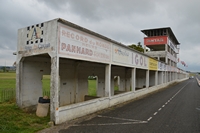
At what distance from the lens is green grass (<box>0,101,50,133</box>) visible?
696 cm

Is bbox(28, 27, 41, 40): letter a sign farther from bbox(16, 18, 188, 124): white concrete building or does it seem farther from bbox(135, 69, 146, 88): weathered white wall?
bbox(135, 69, 146, 88): weathered white wall

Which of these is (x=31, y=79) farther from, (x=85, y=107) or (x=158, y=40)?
(x=158, y=40)

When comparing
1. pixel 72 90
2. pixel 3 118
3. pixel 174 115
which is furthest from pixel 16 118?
pixel 174 115

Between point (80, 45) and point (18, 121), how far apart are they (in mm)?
4899

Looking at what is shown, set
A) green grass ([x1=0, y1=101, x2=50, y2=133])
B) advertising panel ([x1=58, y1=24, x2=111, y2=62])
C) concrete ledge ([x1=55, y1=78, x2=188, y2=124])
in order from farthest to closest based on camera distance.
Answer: advertising panel ([x1=58, y1=24, x2=111, y2=62]) → concrete ledge ([x1=55, y1=78, x2=188, y2=124]) → green grass ([x1=0, y1=101, x2=50, y2=133])

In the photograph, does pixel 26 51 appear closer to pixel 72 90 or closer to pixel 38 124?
pixel 38 124

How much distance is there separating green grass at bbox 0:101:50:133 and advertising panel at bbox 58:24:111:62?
3.42 metres

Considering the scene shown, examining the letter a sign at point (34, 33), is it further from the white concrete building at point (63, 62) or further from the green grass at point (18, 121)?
the green grass at point (18, 121)

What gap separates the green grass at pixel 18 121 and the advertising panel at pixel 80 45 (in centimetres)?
342

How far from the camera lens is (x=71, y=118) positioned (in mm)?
8688

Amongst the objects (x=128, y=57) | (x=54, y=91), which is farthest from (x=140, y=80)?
(x=54, y=91)

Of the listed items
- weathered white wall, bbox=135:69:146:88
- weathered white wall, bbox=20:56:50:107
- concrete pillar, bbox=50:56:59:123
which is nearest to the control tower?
weathered white wall, bbox=135:69:146:88

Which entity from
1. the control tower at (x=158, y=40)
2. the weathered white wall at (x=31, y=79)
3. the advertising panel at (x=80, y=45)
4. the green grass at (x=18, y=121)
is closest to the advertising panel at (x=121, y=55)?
the advertising panel at (x=80, y=45)

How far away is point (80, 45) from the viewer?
9.55m
